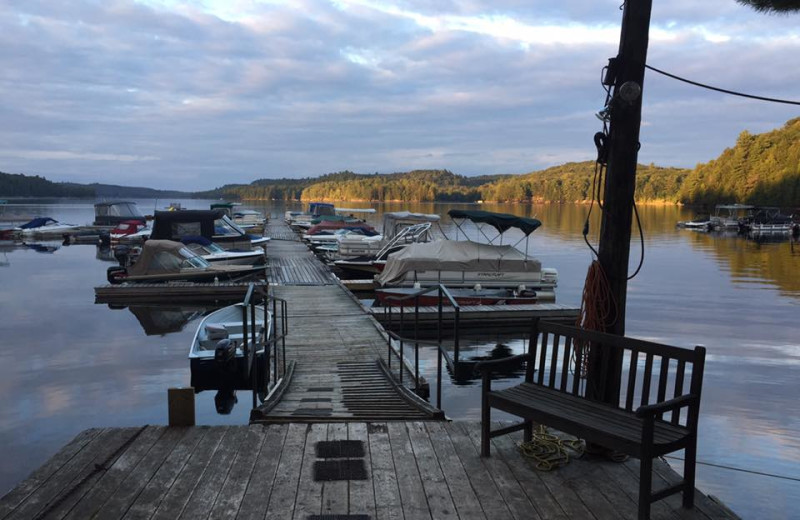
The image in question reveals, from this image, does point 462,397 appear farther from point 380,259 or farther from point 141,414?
point 380,259

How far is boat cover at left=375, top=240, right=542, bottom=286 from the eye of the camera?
1880 centimetres

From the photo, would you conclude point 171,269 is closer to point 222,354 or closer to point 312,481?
point 222,354

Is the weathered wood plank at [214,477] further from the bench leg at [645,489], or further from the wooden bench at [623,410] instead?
the bench leg at [645,489]

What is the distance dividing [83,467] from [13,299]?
22992 mm

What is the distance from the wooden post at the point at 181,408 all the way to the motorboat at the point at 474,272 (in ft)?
42.5

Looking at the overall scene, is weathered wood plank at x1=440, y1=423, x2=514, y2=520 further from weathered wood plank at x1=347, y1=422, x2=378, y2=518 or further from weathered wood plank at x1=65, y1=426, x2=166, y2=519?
weathered wood plank at x1=65, y1=426, x2=166, y2=519

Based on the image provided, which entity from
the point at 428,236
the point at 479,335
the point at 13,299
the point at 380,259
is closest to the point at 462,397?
the point at 479,335

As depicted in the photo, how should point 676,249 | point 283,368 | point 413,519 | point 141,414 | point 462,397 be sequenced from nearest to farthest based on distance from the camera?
point 413,519 → point 283,368 → point 141,414 → point 462,397 → point 676,249

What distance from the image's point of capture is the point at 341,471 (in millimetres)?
4359

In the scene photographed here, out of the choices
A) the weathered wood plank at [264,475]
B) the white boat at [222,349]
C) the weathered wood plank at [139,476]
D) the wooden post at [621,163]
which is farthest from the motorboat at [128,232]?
the wooden post at [621,163]

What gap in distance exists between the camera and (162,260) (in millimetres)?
21531

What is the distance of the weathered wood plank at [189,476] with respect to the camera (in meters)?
3.78

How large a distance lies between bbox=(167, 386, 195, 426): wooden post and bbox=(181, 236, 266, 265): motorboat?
1916 cm

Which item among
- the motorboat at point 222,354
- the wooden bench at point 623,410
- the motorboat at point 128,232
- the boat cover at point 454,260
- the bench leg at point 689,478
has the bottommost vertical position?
the motorboat at point 128,232
